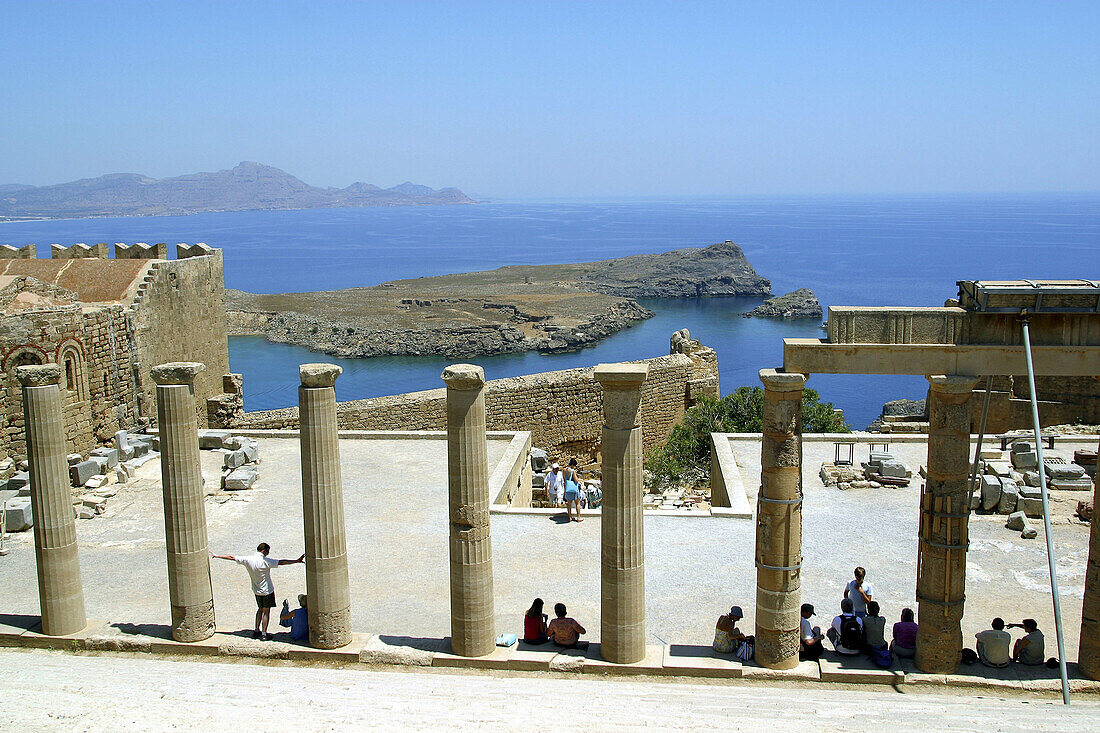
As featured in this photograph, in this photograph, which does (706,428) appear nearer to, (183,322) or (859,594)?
(859,594)

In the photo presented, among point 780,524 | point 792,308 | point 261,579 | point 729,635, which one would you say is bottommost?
point 792,308

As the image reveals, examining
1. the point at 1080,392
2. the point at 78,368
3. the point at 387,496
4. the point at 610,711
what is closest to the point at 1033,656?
the point at 610,711

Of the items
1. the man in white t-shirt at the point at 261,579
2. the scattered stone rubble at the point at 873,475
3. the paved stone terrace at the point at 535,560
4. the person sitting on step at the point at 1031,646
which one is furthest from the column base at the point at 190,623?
the scattered stone rubble at the point at 873,475

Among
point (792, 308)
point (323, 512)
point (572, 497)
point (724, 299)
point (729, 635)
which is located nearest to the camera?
point (729, 635)

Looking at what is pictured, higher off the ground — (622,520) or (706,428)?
(622,520)

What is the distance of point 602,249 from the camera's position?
190 meters

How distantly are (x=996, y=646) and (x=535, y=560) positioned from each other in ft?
18.9

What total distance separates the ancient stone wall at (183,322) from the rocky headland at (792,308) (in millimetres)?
68225

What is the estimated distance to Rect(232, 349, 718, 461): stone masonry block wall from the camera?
21422 millimetres

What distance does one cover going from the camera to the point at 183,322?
75.7 feet

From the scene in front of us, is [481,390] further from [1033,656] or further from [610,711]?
[1033,656]

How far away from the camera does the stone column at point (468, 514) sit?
8984mm

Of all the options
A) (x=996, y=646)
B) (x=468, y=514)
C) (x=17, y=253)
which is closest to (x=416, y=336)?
(x=17, y=253)

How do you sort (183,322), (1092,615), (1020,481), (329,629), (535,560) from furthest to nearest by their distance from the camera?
(183,322) → (1020,481) → (535,560) → (329,629) → (1092,615)
